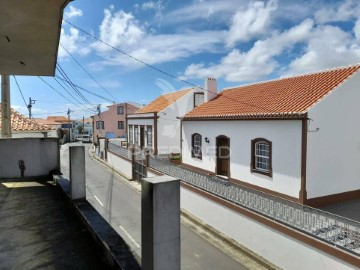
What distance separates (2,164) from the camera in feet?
32.1

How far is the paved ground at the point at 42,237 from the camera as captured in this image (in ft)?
14.2

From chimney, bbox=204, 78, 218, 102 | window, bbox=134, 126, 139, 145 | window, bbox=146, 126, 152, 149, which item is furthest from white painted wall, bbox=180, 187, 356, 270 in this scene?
window, bbox=134, 126, 139, 145

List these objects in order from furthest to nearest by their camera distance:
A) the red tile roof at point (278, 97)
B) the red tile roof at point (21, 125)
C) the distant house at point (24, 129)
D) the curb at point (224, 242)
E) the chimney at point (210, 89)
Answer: the chimney at point (210, 89), the red tile roof at point (21, 125), the distant house at point (24, 129), the red tile roof at point (278, 97), the curb at point (224, 242)

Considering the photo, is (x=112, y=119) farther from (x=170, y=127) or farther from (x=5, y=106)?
(x=5, y=106)

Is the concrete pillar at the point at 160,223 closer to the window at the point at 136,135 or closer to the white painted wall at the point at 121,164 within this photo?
the white painted wall at the point at 121,164

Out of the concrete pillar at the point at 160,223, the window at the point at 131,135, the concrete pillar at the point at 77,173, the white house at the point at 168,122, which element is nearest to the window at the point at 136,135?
the window at the point at 131,135

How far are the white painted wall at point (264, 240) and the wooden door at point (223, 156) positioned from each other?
133 inches

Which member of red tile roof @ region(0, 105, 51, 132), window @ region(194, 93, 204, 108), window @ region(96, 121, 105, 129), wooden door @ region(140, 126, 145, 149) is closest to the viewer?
red tile roof @ region(0, 105, 51, 132)

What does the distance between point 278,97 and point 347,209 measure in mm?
5808

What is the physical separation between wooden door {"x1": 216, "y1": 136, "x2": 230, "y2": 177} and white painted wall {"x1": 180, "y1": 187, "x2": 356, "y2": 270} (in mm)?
3377

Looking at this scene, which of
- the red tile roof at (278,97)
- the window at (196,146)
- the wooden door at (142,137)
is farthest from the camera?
the wooden door at (142,137)

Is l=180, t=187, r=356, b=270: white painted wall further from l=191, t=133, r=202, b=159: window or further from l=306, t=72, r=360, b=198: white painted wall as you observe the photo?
l=191, t=133, r=202, b=159: window

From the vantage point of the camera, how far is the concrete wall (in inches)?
386

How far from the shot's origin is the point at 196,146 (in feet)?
59.1
